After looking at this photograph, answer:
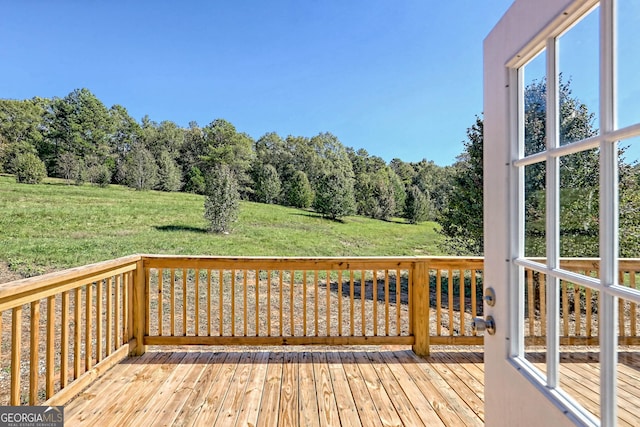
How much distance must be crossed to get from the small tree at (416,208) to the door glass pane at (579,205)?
54.1 feet

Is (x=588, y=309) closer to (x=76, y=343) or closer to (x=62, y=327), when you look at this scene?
(x=62, y=327)

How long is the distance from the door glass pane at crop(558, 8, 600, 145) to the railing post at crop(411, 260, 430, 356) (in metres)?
2.04

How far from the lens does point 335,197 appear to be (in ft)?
47.2

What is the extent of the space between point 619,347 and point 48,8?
12286 mm

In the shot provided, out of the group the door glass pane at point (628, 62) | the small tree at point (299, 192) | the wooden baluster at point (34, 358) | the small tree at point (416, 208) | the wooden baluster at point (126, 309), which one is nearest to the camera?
the door glass pane at point (628, 62)

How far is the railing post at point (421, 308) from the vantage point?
2607 mm

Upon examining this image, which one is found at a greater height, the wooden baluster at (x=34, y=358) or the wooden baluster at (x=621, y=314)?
the wooden baluster at (x=621, y=314)

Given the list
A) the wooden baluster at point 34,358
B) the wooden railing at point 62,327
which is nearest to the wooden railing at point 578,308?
the wooden railing at point 62,327

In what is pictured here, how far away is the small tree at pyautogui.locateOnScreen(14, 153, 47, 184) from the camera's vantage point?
14.0m

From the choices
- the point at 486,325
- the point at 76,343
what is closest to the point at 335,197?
the point at 76,343

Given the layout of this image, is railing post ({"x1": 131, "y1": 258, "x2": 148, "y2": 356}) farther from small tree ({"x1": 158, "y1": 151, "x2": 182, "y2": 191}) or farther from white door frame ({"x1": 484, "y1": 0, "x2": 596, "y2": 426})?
small tree ({"x1": 158, "y1": 151, "x2": 182, "y2": 191})

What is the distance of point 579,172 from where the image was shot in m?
0.64

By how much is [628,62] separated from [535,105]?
266 millimetres

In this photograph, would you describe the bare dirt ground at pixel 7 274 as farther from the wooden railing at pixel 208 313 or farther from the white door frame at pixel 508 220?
the white door frame at pixel 508 220
